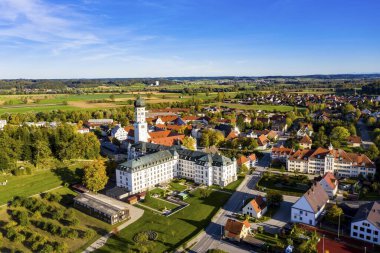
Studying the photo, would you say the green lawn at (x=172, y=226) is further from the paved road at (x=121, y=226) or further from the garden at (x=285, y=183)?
the garden at (x=285, y=183)

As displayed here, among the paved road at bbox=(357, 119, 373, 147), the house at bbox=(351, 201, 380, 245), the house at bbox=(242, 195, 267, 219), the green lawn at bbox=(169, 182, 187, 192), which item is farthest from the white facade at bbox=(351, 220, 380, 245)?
the paved road at bbox=(357, 119, 373, 147)

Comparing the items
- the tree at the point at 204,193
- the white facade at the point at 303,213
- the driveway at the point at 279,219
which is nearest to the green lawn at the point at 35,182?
the tree at the point at 204,193

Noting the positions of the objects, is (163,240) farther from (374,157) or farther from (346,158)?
(374,157)

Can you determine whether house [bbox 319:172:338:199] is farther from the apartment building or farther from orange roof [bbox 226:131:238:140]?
orange roof [bbox 226:131:238:140]

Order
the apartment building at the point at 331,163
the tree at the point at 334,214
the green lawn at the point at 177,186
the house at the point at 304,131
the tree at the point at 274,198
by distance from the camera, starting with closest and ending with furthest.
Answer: the tree at the point at 334,214 → the tree at the point at 274,198 → the green lawn at the point at 177,186 → the apartment building at the point at 331,163 → the house at the point at 304,131

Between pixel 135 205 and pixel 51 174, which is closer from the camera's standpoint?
pixel 135 205

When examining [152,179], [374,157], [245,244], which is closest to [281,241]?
[245,244]

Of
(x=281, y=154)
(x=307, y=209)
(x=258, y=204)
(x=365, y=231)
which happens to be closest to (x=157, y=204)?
(x=258, y=204)
